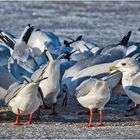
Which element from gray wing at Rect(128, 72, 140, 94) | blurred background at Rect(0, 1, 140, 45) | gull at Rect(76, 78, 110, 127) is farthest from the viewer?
blurred background at Rect(0, 1, 140, 45)

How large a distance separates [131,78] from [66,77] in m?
1.25

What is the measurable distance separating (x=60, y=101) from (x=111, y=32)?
8.75 m

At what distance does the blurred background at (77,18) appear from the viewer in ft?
63.1

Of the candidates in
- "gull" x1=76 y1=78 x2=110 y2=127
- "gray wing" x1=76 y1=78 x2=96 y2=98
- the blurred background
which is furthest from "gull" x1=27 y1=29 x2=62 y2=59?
"gull" x1=76 y1=78 x2=110 y2=127

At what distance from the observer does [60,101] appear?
1088cm

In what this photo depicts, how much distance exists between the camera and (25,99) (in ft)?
29.5

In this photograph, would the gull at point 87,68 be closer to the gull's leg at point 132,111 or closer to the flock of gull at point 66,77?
the flock of gull at point 66,77

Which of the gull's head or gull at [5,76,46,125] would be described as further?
the gull's head

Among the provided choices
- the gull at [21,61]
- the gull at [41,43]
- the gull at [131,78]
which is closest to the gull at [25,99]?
the gull at [131,78]

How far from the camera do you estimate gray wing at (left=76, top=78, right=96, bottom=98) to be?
9219 millimetres

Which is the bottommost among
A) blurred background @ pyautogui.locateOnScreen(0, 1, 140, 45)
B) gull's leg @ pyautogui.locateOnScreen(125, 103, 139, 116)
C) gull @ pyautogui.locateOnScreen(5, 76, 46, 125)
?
gull's leg @ pyautogui.locateOnScreen(125, 103, 139, 116)

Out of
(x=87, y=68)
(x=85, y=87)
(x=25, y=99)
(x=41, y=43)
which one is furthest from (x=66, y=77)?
(x=41, y=43)

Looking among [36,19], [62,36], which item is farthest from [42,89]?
[36,19]

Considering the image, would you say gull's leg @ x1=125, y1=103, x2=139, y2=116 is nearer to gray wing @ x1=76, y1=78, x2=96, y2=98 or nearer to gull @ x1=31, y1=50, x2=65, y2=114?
gray wing @ x1=76, y1=78, x2=96, y2=98
